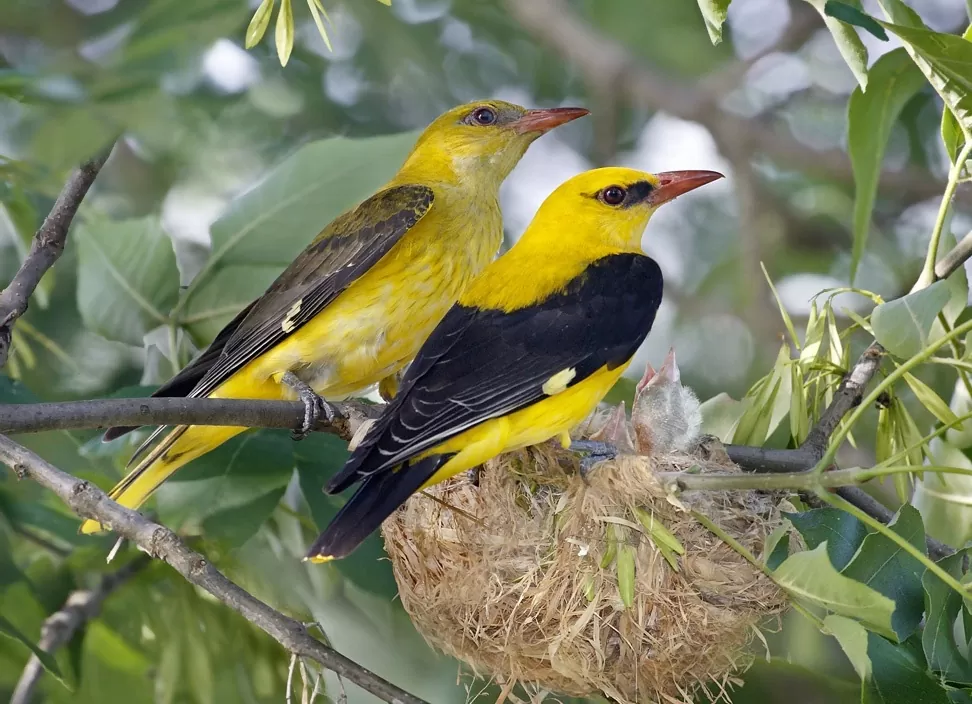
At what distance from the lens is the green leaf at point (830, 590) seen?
189cm

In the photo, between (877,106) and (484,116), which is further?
(484,116)

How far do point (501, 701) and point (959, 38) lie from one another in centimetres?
175

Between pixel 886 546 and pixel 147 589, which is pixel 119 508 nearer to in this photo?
pixel 147 589

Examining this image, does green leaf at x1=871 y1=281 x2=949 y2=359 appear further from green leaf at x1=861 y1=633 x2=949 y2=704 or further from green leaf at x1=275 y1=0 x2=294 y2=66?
green leaf at x1=275 y1=0 x2=294 y2=66

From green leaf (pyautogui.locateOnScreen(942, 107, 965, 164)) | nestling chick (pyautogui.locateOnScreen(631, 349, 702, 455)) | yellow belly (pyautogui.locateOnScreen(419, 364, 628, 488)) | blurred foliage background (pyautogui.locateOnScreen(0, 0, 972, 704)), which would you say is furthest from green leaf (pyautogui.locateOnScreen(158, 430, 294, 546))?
green leaf (pyautogui.locateOnScreen(942, 107, 965, 164))

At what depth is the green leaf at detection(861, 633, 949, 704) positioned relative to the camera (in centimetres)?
217

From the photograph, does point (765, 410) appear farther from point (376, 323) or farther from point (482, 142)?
point (482, 142)

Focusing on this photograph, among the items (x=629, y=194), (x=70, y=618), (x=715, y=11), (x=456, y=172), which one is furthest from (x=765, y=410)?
(x=70, y=618)

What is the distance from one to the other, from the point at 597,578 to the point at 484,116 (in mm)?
1770

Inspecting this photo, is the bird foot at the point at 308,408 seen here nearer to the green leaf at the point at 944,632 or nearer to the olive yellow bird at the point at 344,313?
the olive yellow bird at the point at 344,313

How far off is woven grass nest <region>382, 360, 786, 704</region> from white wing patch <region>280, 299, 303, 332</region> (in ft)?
2.45

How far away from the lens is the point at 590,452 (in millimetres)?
2783

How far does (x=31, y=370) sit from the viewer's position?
4547 millimetres

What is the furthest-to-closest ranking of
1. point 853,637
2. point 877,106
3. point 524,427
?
1. point 877,106
2. point 524,427
3. point 853,637
